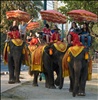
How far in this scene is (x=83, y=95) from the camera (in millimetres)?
10305

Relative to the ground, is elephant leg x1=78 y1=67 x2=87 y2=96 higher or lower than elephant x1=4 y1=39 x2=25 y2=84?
lower

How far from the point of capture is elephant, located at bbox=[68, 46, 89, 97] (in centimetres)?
998

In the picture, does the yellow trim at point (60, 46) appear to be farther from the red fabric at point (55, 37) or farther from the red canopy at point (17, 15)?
the red canopy at point (17, 15)

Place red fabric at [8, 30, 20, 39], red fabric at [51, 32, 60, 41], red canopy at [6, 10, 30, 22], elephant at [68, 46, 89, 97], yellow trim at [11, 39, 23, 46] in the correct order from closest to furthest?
elephant at [68, 46, 89, 97]
red fabric at [51, 32, 60, 41]
yellow trim at [11, 39, 23, 46]
red fabric at [8, 30, 20, 39]
red canopy at [6, 10, 30, 22]

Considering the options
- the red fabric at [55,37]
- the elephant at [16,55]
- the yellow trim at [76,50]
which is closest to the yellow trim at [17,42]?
the elephant at [16,55]

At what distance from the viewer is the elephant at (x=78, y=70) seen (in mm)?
9977

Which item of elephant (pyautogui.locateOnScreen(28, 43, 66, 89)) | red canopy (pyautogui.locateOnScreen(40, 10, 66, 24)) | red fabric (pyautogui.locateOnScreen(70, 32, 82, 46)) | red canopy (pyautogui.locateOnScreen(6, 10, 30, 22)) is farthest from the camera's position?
red canopy (pyautogui.locateOnScreen(6, 10, 30, 22))

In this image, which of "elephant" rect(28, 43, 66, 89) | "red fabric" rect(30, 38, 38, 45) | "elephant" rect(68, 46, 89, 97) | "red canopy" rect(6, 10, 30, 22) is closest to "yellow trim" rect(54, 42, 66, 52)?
"elephant" rect(28, 43, 66, 89)

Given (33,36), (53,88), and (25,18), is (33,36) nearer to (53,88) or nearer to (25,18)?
(25,18)

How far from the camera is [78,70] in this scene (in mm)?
9992

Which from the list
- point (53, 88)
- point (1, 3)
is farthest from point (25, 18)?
point (1, 3)

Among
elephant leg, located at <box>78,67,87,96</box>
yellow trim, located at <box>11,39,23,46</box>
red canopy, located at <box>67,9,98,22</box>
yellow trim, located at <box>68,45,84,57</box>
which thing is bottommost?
elephant leg, located at <box>78,67,87,96</box>

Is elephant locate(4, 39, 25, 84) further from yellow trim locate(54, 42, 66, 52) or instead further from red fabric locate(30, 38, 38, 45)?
red fabric locate(30, 38, 38, 45)

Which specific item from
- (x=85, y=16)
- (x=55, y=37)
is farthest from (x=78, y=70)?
(x=55, y=37)
